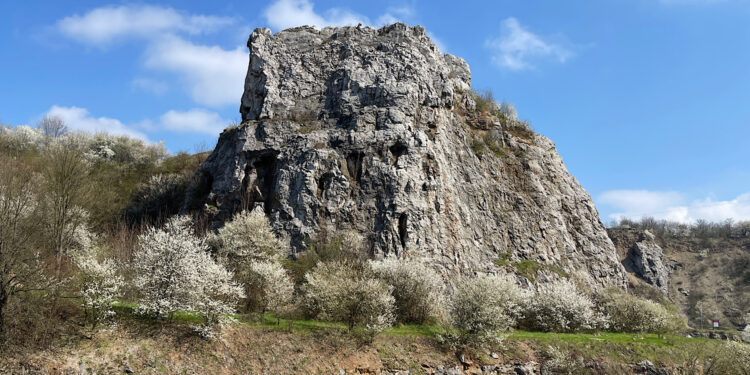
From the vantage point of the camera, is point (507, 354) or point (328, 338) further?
point (507, 354)

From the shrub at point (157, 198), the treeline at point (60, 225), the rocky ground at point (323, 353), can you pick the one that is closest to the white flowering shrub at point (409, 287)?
the rocky ground at point (323, 353)

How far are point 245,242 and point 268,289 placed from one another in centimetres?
939

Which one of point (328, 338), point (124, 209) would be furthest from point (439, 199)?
point (124, 209)

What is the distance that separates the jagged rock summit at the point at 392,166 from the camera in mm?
41438

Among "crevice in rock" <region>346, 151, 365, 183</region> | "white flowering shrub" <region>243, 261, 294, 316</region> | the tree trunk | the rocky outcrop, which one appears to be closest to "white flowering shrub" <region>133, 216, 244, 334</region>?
"white flowering shrub" <region>243, 261, 294, 316</region>

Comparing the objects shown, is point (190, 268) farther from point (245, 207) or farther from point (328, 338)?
point (245, 207)

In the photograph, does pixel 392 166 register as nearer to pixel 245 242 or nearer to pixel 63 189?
pixel 245 242

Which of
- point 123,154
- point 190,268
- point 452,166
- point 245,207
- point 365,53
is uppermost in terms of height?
point 365,53

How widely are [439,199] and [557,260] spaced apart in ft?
55.4

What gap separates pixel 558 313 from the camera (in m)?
35.3

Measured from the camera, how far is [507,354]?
2784 centimetres

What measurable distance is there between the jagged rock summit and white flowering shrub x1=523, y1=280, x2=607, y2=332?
7832 millimetres

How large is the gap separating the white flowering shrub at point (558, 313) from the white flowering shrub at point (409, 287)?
9.68 m

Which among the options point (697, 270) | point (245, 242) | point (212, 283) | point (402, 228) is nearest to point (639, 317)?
point (402, 228)
